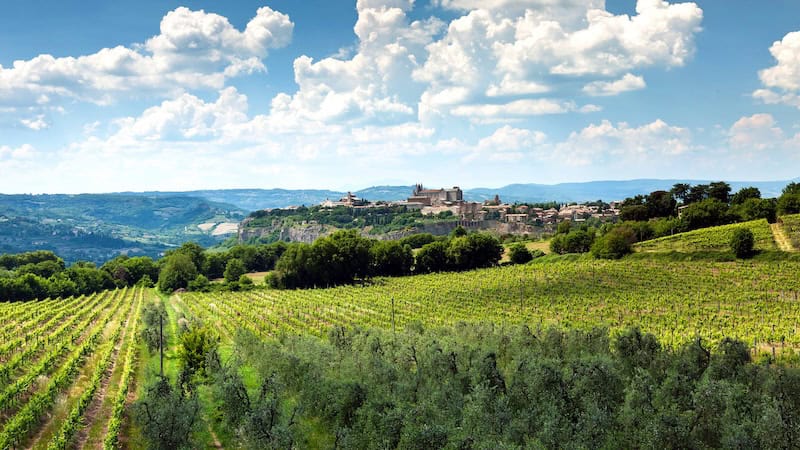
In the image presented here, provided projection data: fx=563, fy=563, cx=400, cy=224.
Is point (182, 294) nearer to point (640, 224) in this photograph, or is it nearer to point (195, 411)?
point (195, 411)

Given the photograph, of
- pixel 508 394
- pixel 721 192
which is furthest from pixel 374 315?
pixel 721 192

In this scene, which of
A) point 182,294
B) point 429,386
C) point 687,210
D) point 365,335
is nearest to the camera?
point 429,386

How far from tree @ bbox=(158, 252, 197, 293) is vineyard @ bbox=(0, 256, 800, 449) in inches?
219

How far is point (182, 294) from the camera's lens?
284ft

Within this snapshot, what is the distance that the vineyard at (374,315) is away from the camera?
96.0 ft

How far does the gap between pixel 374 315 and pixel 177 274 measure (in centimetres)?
5148

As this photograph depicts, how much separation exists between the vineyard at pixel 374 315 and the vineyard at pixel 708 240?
6803mm

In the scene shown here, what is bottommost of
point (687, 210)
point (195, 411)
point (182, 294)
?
point (182, 294)

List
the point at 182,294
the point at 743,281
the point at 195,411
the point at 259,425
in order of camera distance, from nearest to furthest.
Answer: the point at 259,425 → the point at 195,411 → the point at 743,281 → the point at 182,294

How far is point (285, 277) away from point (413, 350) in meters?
59.9

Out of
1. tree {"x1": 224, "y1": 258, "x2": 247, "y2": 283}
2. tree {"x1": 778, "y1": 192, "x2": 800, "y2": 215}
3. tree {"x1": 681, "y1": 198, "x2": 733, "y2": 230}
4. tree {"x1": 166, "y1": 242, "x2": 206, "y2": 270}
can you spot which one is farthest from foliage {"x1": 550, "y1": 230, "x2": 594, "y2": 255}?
tree {"x1": 166, "y1": 242, "x2": 206, "y2": 270}

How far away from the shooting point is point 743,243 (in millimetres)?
71500

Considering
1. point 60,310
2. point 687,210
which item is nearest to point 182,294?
point 60,310

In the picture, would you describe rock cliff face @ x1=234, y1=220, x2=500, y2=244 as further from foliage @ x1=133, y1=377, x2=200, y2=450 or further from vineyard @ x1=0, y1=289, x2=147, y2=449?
foliage @ x1=133, y1=377, x2=200, y2=450
